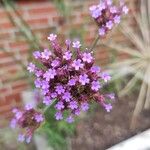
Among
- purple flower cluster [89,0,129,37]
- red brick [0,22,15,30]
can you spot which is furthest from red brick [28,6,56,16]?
purple flower cluster [89,0,129,37]

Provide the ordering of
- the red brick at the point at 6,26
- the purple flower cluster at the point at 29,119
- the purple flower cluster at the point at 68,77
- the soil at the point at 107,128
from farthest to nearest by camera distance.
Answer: the red brick at the point at 6,26, the soil at the point at 107,128, the purple flower cluster at the point at 29,119, the purple flower cluster at the point at 68,77

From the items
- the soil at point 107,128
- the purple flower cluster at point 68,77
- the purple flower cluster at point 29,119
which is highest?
the purple flower cluster at point 68,77

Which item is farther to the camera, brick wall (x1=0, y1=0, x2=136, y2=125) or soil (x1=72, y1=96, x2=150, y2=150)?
A: brick wall (x1=0, y1=0, x2=136, y2=125)

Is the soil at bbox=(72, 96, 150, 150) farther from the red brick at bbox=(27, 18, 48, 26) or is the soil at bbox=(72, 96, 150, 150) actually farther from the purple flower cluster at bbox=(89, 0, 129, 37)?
the purple flower cluster at bbox=(89, 0, 129, 37)

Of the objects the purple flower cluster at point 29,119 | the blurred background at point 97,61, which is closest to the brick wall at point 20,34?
the blurred background at point 97,61

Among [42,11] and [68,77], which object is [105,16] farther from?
[42,11]

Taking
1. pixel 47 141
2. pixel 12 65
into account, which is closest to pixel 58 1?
pixel 12 65

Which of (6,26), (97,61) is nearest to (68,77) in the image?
(6,26)

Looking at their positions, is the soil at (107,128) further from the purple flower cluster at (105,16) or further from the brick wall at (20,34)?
the purple flower cluster at (105,16)
